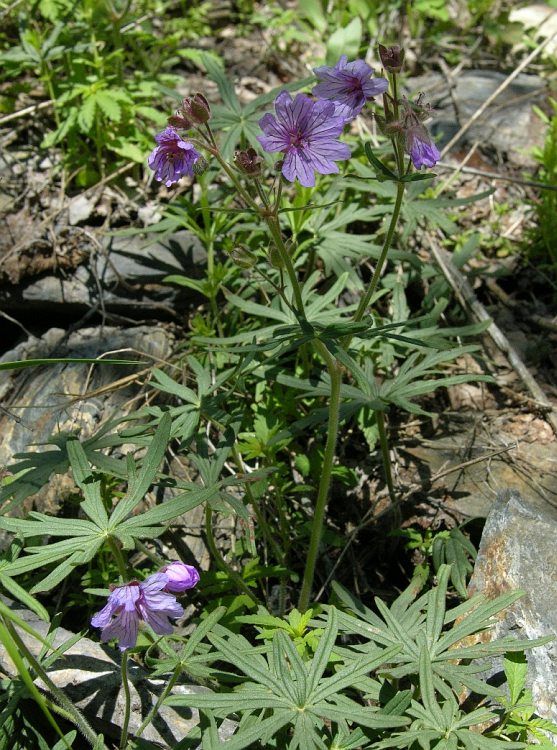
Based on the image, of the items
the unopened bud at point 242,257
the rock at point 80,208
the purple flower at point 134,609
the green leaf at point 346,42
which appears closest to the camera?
the purple flower at point 134,609

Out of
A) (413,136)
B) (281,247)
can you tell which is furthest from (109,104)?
(413,136)

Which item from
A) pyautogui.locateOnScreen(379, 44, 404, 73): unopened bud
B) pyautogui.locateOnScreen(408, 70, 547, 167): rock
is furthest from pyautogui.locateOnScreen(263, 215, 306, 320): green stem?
pyautogui.locateOnScreen(408, 70, 547, 167): rock

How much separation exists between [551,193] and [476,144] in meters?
0.68

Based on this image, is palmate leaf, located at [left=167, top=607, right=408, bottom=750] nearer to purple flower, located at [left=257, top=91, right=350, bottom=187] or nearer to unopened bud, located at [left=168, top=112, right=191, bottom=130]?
purple flower, located at [left=257, top=91, right=350, bottom=187]

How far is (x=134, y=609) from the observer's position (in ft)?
5.90

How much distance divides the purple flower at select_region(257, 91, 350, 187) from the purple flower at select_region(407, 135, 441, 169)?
0.58ft

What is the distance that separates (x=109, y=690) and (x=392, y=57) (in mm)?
2090

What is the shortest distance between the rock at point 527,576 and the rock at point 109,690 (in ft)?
3.13

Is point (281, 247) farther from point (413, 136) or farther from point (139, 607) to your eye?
point (139, 607)

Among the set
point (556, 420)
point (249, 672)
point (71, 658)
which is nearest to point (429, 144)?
point (249, 672)

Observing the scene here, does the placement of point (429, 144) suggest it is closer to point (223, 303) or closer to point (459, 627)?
point (459, 627)

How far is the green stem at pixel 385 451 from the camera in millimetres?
2840

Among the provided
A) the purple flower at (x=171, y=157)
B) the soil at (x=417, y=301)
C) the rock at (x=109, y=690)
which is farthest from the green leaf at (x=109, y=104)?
the rock at (x=109, y=690)

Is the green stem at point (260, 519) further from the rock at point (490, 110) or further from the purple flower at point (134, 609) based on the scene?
the rock at point (490, 110)
